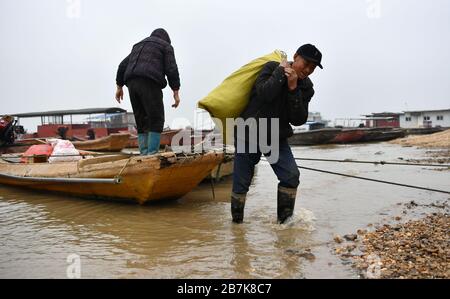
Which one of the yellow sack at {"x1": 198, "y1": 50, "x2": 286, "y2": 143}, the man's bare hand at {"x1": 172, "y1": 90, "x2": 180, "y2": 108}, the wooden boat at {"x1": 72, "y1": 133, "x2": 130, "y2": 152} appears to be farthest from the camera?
the wooden boat at {"x1": 72, "y1": 133, "x2": 130, "y2": 152}

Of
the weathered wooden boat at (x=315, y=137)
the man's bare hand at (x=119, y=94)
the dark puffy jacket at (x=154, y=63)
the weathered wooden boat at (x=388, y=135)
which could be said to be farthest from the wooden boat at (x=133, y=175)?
the weathered wooden boat at (x=388, y=135)

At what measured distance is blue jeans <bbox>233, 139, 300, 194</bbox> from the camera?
3939 mm

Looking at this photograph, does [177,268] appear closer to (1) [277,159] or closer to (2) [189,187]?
(1) [277,159]

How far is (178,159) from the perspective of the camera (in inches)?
180

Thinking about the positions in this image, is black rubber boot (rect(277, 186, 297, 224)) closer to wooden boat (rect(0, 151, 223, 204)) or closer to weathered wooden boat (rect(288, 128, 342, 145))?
wooden boat (rect(0, 151, 223, 204))

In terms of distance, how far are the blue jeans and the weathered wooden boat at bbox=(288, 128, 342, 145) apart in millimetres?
19320

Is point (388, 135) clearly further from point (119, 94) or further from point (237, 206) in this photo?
point (237, 206)

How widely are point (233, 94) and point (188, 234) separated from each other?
54.0 inches

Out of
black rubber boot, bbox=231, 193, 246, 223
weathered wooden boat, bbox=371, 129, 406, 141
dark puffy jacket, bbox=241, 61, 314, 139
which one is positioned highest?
dark puffy jacket, bbox=241, 61, 314, 139

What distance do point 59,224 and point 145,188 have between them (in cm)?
99

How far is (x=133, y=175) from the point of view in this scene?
4676 mm

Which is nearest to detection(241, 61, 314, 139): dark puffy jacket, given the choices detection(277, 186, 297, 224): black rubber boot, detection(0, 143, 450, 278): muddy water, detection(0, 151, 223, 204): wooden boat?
detection(277, 186, 297, 224): black rubber boot

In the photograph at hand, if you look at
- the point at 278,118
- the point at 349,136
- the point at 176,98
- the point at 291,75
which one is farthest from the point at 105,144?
the point at 349,136

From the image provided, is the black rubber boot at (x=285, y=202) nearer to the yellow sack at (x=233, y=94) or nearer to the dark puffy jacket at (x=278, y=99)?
the dark puffy jacket at (x=278, y=99)
